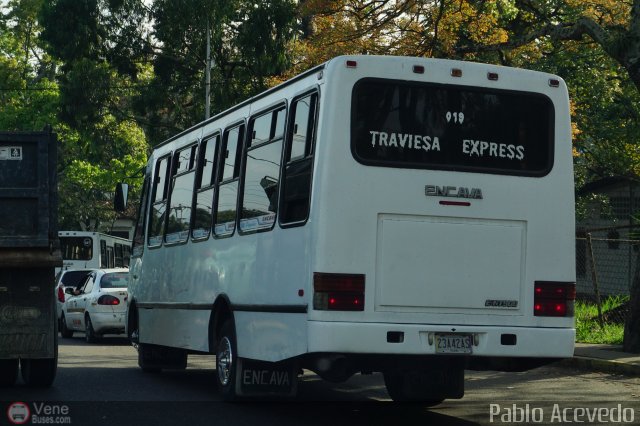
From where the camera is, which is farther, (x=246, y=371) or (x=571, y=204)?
(x=246, y=371)

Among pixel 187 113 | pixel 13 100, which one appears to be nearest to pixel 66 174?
pixel 13 100

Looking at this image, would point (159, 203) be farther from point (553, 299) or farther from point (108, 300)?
point (108, 300)

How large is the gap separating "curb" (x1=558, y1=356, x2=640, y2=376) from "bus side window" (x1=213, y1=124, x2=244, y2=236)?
242 inches

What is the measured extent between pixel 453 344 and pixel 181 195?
551cm

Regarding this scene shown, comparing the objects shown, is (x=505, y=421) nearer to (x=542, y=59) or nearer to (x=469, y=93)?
(x=469, y=93)

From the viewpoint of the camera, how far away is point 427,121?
34.8ft

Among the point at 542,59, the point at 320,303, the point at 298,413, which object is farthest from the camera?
the point at 542,59

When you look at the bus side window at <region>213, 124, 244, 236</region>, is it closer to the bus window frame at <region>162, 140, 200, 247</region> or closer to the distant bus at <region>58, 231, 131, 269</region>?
the bus window frame at <region>162, 140, 200, 247</region>

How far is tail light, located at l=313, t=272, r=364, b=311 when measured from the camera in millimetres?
10062

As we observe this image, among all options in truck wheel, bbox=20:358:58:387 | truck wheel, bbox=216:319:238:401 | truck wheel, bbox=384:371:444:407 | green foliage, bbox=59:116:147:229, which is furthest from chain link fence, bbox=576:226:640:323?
truck wheel, bbox=216:319:238:401

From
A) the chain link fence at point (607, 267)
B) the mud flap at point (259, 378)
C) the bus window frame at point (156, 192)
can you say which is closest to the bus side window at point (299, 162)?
the mud flap at point (259, 378)

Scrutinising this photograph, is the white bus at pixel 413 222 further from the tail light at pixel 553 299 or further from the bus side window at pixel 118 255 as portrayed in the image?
the bus side window at pixel 118 255

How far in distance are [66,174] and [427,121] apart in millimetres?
48077

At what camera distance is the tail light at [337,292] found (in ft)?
33.0
